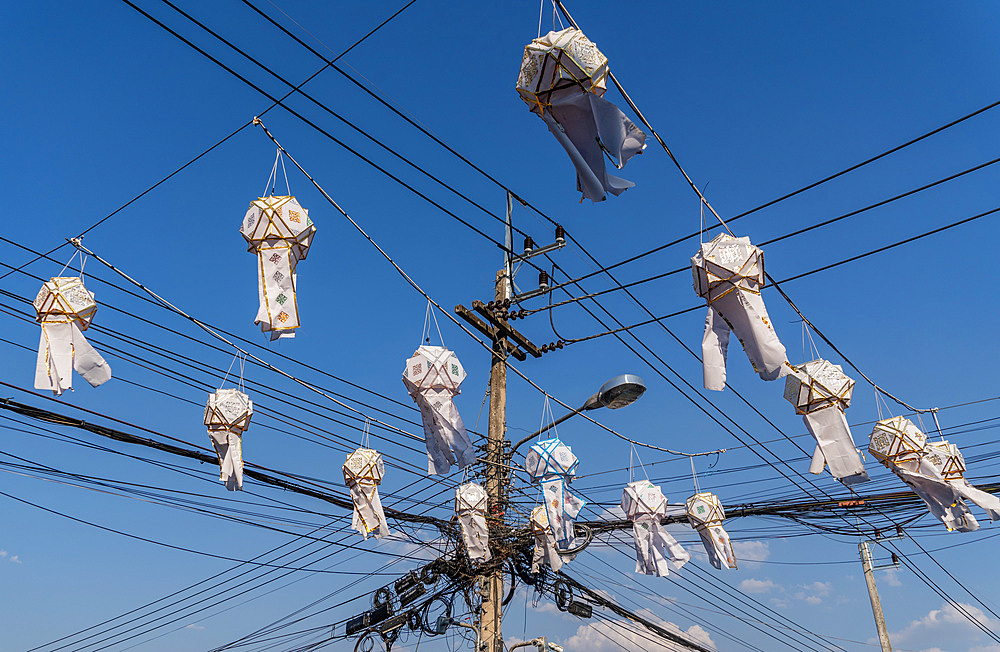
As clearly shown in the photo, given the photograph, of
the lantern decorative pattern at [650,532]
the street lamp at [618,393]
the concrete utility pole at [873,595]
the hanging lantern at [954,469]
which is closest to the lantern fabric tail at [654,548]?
the lantern decorative pattern at [650,532]

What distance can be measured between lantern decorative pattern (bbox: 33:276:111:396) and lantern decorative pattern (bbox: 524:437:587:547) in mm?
5438

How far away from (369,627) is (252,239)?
11274 millimetres

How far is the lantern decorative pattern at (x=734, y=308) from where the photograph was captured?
6.00m

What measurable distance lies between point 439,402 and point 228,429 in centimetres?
233

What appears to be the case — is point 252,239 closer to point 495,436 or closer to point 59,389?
point 59,389

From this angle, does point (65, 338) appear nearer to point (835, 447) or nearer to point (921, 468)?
point (835, 447)

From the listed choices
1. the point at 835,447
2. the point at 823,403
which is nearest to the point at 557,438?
the point at 823,403

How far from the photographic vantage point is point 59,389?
21.0 feet

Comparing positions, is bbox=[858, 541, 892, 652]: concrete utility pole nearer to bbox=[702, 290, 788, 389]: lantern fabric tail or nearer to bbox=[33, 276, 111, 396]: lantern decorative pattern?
bbox=[702, 290, 788, 389]: lantern fabric tail

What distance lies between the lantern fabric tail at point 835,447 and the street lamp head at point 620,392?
2380 millimetres

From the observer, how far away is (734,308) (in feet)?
20.3

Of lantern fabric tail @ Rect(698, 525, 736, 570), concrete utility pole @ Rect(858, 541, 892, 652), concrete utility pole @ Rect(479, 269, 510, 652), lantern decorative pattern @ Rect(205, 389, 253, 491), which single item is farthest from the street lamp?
concrete utility pole @ Rect(858, 541, 892, 652)

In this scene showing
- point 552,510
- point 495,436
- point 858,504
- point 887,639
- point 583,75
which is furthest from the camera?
point 887,639

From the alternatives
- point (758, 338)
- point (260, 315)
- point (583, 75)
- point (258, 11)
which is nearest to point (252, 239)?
point (260, 315)
